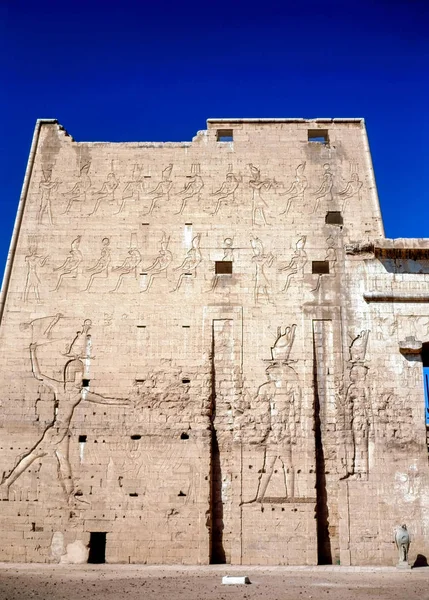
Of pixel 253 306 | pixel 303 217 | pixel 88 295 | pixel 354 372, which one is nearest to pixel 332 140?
pixel 303 217

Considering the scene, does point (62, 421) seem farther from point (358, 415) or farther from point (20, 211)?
point (358, 415)

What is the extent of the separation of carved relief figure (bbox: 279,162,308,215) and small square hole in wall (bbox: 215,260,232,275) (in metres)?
1.69

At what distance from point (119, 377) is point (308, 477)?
4318 mm

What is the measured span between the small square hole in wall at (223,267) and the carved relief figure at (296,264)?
1113mm

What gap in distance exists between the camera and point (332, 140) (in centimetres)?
1582

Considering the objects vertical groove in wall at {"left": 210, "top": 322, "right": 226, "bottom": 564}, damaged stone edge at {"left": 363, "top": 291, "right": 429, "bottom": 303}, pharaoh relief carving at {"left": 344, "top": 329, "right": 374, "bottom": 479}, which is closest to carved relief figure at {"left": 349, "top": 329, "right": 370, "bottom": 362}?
pharaoh relief carving at {"left": 344, "top": 329, "right": 374, "bottom": 479}

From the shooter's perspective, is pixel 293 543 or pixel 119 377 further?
pixel 119 377

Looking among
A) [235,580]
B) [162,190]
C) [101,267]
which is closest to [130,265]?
[101,267]

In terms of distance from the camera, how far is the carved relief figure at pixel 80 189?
1538 cm

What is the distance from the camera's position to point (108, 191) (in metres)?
15.4

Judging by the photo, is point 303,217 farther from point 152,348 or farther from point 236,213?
point 152,348

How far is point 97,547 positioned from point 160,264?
5941 mm

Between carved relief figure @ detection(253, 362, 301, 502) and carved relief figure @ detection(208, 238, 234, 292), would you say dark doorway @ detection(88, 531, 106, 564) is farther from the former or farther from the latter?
carved relief figure @ detection(208, 238, 234, 292)

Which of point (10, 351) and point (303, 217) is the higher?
point (303, 217)
